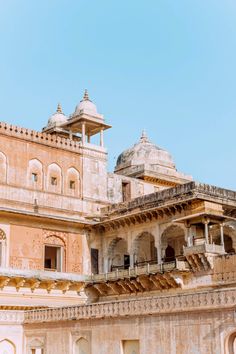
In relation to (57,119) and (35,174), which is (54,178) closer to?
(35,174)

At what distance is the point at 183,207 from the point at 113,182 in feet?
19.3

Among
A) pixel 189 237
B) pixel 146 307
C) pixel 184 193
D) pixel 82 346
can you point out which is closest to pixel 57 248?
pixel 189 237

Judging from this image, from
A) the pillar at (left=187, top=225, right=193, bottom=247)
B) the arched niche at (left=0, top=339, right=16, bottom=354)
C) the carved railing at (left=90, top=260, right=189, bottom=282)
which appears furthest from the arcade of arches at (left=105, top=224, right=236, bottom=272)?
the arched niche at (left=0, top=339, right=16, bottom=354)

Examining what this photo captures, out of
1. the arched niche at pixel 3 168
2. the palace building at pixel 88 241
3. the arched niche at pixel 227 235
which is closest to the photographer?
the palace building at pixel 88 241

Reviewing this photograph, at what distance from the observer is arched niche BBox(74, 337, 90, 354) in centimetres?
1473

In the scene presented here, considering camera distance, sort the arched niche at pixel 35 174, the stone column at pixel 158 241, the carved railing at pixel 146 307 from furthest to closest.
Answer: the arched niche at pixel 35 174, the stone column at pixel 158 241, the carved railing at pixel 146 307

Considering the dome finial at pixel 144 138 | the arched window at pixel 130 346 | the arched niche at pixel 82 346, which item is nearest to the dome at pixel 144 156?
the dome finial at pixel 144 138

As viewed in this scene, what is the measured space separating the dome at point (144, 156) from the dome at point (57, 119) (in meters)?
4.38

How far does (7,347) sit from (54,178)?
29.5 ft

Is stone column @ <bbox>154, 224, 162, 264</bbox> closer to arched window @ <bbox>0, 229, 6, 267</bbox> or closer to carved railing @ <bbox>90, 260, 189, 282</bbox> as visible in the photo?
carved railing @ <bbox>90, 260, 189, 282</bbox>

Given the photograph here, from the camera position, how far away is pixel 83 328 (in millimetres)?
14906

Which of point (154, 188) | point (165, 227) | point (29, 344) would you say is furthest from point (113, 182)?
point (29, 344)

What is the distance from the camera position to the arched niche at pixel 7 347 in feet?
54.2

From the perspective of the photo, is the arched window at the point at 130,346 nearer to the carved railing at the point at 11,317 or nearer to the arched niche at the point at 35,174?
the carved railing at the point at 11,317
